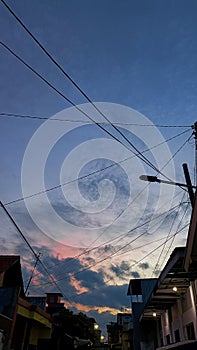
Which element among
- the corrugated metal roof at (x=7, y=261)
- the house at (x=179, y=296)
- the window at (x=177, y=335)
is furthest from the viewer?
the corrugated metal roof at (x=7, y=261)

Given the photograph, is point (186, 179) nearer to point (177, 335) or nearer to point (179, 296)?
point (179, 296)

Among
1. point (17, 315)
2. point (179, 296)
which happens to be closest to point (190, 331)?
point (179, 296)

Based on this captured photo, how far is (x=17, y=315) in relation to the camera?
41.5ft

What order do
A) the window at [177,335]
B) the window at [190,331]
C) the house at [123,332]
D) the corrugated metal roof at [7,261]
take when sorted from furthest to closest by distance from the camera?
1. the house at [123,332]
2. the corrugated metal roof at [7,261]
3. the window at [177,335]
4. the window at [190,331]

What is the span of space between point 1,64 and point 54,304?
138ft

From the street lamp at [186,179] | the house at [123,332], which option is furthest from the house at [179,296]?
the house at [123,332]

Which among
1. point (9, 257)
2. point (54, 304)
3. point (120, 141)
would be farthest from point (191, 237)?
point (54, 304)

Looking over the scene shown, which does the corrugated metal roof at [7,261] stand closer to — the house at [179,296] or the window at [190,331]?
the house at [179,296]

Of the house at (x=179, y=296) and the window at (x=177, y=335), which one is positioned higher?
the house at (x=179, y=296)

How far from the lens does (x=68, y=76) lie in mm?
7395

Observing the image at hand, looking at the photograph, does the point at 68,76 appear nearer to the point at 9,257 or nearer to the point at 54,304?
the point at 9,257

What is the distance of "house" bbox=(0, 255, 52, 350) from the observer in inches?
429

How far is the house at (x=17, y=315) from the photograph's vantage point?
10.9 meters

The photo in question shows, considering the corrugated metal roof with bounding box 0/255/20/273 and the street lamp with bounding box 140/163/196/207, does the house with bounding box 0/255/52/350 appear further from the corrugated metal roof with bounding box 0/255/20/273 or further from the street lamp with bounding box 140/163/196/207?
the street lamp with bounding box 140/163/196/207
